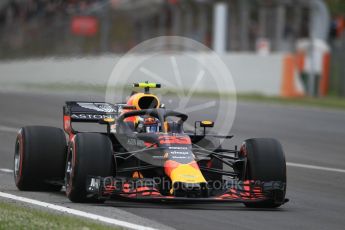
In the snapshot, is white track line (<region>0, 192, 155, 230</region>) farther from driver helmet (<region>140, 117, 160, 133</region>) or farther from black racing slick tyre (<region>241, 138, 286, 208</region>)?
black racing slick tyre (<region>241, 138, 286, 208</region>)

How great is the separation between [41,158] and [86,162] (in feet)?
4.09

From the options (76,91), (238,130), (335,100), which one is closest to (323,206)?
(238,130)

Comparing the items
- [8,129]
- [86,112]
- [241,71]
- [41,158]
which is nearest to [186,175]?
[41,158]

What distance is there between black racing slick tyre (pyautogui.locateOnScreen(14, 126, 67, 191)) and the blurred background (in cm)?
1960

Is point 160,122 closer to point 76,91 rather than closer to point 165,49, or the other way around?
point 76,91

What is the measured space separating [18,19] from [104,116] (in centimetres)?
2967

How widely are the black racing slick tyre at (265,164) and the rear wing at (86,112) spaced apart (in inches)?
77.4

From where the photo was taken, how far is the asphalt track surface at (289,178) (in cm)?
939

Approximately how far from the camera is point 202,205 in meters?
10.5

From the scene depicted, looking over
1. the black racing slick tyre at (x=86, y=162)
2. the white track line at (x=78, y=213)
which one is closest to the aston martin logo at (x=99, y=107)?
the white track line at (x=78, y=213)

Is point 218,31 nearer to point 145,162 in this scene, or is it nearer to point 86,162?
point 145,162

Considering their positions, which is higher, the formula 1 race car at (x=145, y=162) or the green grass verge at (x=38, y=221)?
the formula 1 race car at (x=145, y=162)

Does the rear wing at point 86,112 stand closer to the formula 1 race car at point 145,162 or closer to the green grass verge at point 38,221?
the formula 1 race car at point 145,162

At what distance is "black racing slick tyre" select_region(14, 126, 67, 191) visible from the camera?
1104 cm
